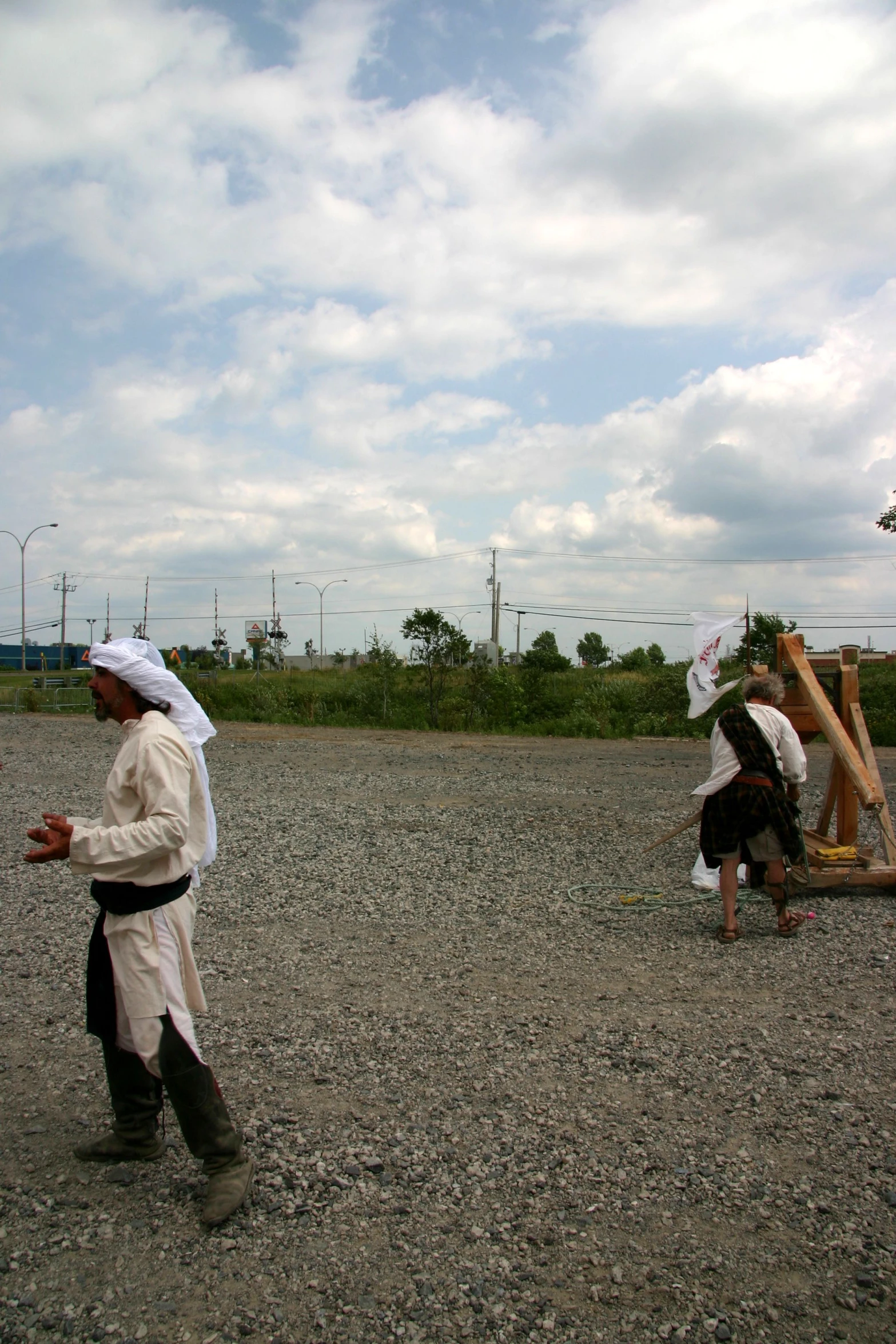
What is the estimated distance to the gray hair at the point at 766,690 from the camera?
253 inches

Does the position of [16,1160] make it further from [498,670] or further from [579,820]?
[498,670]

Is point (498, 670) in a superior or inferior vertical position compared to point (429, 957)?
superior

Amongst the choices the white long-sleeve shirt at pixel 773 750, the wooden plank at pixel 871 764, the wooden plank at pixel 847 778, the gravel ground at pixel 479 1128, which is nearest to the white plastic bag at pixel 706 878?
the gravel ground at pixel 479 1128

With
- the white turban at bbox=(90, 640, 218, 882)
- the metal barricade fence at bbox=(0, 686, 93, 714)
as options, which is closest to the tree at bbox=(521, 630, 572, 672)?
the metal barricade fence at bbox=(0, 686, 93, 714)

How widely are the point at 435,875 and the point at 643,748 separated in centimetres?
1328

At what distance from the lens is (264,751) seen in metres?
19.4

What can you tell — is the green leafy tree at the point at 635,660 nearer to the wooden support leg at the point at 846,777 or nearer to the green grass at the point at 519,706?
the green grass at the point at 519,706

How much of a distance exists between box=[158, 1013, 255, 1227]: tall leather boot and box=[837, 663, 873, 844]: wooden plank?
20.3 ft

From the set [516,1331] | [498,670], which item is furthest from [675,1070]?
[498,670]

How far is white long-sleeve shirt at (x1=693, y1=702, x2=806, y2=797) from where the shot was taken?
618 centimetres

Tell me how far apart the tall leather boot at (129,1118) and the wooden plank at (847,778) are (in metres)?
6.23

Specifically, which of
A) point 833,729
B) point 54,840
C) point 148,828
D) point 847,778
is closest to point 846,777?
point 847,778

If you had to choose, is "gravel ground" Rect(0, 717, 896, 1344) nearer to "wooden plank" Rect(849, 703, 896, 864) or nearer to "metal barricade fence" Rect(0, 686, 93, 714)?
"wooden plank" Rect(849, 703, 896, 864)

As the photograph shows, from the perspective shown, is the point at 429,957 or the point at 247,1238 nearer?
Result: the point at 247,1238
